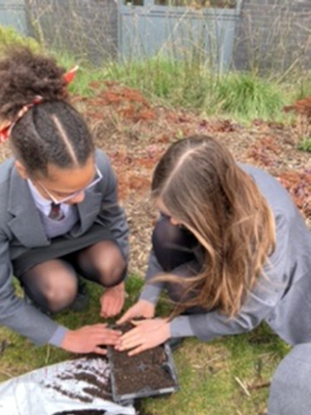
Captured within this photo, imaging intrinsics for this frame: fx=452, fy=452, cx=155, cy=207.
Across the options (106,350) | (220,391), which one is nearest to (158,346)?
(106,350)

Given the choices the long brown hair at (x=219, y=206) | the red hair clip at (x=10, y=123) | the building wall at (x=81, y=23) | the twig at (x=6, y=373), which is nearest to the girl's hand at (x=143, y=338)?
the long brown hair at (x=219, y=206)

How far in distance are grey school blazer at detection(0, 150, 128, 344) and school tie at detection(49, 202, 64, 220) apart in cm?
7

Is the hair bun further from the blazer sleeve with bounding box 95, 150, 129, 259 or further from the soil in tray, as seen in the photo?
Result: the soil in tray

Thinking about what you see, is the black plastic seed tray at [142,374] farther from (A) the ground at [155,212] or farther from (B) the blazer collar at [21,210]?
(B) the blazer collar at [21,210]

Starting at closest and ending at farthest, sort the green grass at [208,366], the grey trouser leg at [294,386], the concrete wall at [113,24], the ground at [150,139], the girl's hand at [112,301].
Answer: the grey trouser leg at [294,386] < the green grass at [208,366] < the girl's hand at [112,301] < the ground at [150,139] < the concrete wall at [113,24]

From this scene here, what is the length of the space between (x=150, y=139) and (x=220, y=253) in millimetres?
2133

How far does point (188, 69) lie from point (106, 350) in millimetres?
3135

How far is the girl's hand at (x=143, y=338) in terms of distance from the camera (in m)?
1.77

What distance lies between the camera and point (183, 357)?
200cm

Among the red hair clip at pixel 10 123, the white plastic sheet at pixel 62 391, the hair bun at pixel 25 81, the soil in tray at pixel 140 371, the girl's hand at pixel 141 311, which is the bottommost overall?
the white plastic sheet at pixel 62 391

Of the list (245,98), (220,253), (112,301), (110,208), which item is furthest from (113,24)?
(220,253)

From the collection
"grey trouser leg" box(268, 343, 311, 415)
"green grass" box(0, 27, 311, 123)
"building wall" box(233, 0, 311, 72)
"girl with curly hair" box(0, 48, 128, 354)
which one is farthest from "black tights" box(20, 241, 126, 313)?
"building wall" box(233, 0, 311, 72)

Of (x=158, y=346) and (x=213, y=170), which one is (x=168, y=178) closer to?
(x=213, y=170)

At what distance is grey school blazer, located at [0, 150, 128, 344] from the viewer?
5.44 feet
